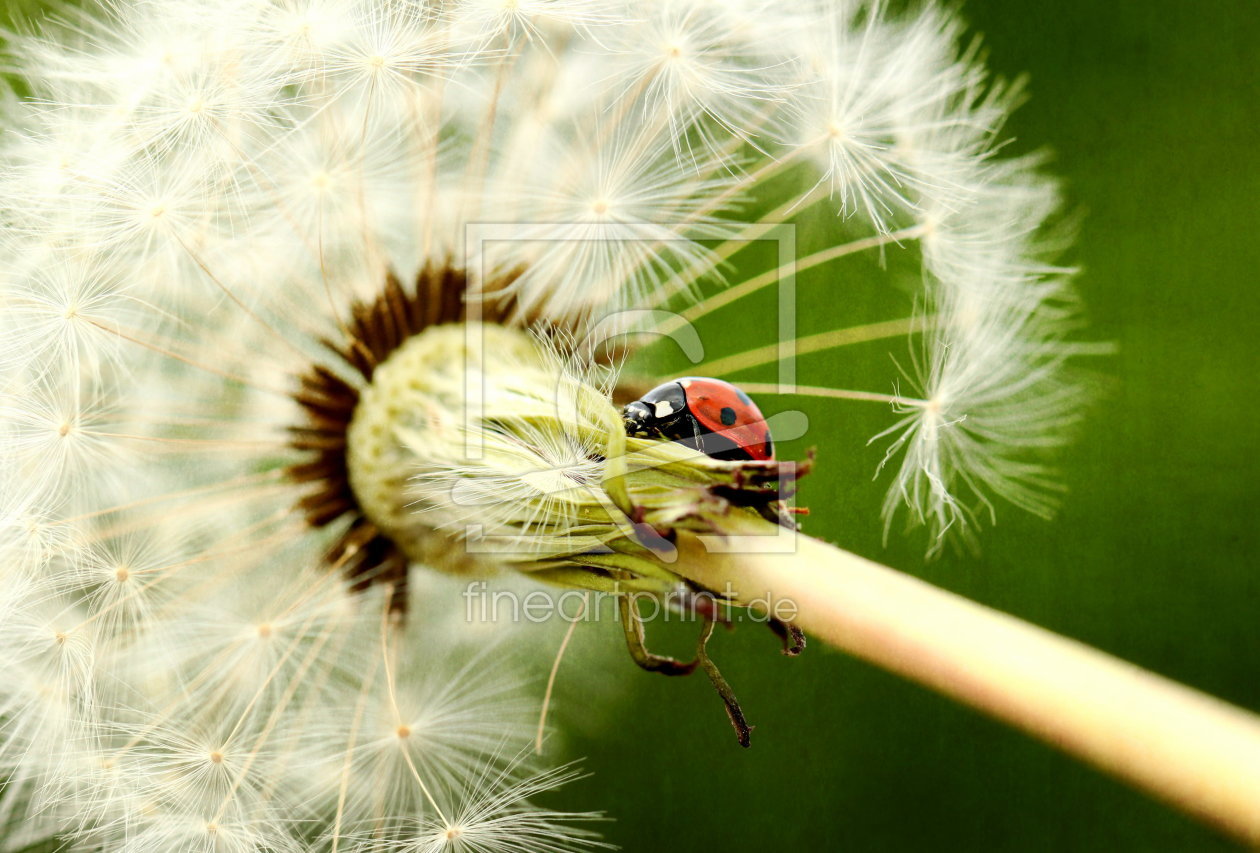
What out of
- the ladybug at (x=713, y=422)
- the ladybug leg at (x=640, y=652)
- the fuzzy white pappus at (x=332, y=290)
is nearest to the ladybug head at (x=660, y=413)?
the ladybug at (x=713, y=422)

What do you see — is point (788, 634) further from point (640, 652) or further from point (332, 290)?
point (332, 290)

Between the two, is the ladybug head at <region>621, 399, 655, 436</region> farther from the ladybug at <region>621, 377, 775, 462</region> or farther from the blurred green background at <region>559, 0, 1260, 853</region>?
the blurred green background at <region>559, 0, 1260, 853</region>

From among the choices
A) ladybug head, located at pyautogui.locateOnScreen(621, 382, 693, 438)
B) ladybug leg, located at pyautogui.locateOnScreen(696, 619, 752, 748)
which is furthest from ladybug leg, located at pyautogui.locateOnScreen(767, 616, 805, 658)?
ladybug head, located at pyautogui.locateOnScreen(621, 382, 693, 438)

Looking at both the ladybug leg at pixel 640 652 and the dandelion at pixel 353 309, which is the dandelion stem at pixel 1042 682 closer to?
the ladybug leg at pixel 640 652

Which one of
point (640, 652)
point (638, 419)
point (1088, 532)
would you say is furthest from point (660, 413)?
point (1088, 532)

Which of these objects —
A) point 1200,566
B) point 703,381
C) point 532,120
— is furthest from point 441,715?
point 1200,566

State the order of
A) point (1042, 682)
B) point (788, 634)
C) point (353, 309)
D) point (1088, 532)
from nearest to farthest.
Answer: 1. point (1042, 682)
2. point (788, 634)
3. point (353, 309)
4. point (1088, 532)
